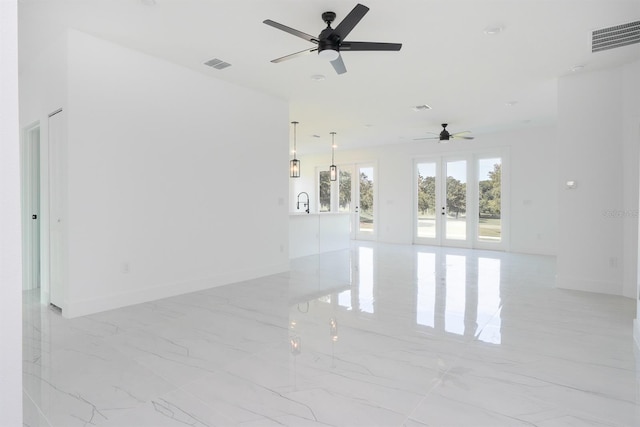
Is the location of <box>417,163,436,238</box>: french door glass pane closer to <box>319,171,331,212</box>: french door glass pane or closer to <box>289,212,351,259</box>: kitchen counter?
<box>289,212,351,259</box>: kitchen counter

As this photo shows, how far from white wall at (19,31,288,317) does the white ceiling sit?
335 mm

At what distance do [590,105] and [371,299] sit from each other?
12.3 feet

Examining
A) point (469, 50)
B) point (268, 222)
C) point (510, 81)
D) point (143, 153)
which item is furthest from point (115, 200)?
point (510, 81)

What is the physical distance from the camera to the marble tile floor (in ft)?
6.62

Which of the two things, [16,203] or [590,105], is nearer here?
[16,203]

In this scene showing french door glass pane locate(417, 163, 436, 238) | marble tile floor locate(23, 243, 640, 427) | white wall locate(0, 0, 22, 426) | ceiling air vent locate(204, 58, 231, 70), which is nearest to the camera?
white wall locate(0, 0, 22, 426)

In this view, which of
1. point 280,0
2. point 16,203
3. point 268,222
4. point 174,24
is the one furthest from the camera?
point 268,222

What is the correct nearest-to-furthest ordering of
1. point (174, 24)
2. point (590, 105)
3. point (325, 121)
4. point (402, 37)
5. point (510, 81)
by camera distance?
point (174, 24)
point (402, 37)
point (590, 105)
point (510, 81)
point (325, 121)

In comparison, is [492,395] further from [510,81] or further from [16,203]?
[510,81]

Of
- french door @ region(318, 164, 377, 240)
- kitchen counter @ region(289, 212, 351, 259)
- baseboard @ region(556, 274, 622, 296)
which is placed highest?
french door @ region(318, 164, 377, 240)

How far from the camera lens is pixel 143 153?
4203 mm

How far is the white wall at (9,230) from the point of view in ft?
2.45

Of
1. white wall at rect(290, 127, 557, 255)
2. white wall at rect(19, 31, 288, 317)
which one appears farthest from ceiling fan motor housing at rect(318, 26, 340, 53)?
white wall at rect(290, 127, 557, 255)

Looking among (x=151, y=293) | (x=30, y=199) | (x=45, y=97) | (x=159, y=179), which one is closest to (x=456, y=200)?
(x=159, y=179)
